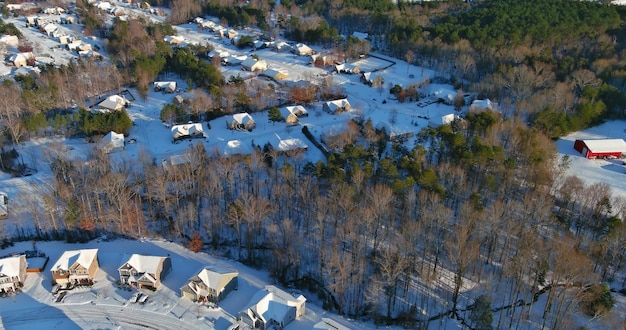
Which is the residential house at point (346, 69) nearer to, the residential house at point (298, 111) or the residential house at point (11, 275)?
the residential house at point (298, 111)

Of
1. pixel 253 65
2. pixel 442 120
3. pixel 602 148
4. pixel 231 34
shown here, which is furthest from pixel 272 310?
pixel 231 34

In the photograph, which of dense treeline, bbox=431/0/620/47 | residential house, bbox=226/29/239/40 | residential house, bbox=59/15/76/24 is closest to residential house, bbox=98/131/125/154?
residential house, bbox=226/29/239/40

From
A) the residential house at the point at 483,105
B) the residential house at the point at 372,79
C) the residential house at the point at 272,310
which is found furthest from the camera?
the residential house at the point at 372,79

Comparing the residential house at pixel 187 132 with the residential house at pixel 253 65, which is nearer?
the residential house at pixel 187 132

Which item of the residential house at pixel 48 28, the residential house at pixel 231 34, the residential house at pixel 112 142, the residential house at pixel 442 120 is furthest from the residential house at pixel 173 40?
the residential house at pixel 442 120

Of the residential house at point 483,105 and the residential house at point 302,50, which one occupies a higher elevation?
the residential house at point 302,50

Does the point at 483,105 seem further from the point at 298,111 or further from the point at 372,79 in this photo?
the point at 298,111

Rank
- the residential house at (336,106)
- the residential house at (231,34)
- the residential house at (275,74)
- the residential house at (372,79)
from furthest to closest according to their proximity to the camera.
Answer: the residential house at (231,34)
the residential house at (275,74)
the residential house at (372,79)
the residential house at (336,106)

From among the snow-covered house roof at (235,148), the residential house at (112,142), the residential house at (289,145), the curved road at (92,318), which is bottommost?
the curved road at (92,318)
